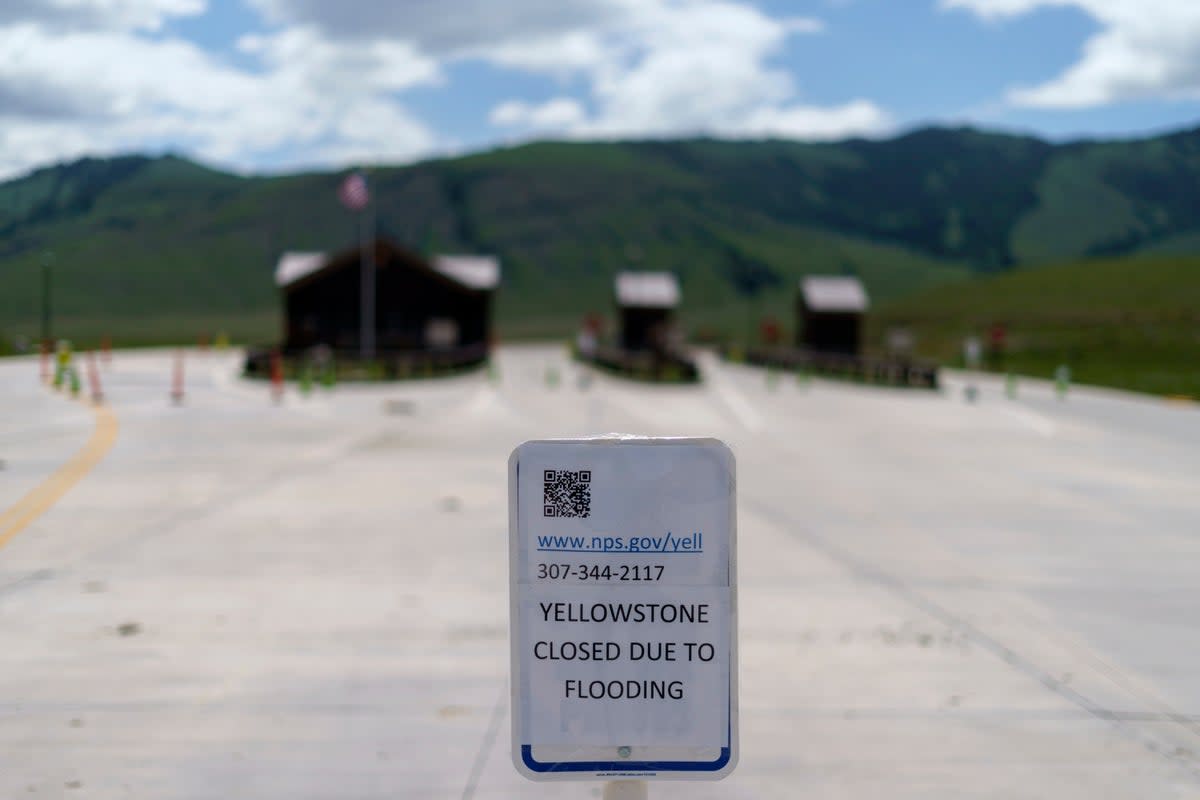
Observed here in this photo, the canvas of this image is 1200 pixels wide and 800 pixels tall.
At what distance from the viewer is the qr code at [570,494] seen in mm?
3908

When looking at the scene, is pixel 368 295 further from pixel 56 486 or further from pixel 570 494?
pixel 570 494

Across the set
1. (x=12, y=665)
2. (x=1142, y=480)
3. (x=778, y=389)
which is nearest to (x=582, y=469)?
(x=12, y=665)

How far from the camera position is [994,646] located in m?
8.16

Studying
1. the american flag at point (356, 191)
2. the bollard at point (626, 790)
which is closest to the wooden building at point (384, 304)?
the american flag at point (356, 191)

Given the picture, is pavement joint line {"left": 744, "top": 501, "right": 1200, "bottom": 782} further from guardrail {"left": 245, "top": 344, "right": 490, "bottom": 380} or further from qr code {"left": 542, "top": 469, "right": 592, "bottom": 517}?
guardrail {"left": 245, "top": 344, "right": 490, "bottom": 380}

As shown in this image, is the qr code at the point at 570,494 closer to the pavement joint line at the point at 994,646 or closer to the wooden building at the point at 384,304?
the pavement joint line at the point at 994,646

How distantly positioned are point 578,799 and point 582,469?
2292mm

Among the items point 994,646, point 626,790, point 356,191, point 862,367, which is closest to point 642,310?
point 862,367

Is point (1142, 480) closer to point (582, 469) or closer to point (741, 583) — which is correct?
point (741, 583)

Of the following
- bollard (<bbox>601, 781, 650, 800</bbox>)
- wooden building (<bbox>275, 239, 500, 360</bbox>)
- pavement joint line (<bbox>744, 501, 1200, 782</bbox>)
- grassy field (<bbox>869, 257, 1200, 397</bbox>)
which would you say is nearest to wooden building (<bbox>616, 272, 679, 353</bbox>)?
wooden building (<bbox>275, 239, 500, 360</bbox>)

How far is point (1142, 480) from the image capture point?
57.6 ft

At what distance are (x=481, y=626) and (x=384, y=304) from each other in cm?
5442

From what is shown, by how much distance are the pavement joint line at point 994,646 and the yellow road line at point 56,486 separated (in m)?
7.74

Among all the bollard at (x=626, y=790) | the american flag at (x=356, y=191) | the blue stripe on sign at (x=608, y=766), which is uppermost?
the american flag at (x=356, y=191)
